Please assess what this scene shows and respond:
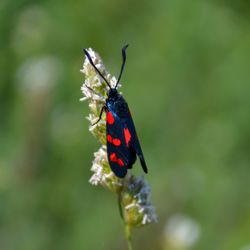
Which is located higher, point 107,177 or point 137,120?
point 137,120

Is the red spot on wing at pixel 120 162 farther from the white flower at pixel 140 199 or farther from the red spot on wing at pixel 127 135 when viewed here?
the red spot on wing at pixel 127 135

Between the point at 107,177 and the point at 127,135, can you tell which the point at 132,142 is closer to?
the point at 127,135

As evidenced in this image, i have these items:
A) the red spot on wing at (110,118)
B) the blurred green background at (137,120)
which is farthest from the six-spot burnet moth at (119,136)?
the blurred green background at (137,120)

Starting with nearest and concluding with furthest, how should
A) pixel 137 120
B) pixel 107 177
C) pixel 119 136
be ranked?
pixel 107 177 < pixel 119 136 < pixel 137 120

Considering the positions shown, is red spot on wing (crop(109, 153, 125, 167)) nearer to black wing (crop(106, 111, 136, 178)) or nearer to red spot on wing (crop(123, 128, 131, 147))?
black wing (crop(106, 111, 136, 178))

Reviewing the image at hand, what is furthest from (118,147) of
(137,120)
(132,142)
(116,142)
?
(137,120)

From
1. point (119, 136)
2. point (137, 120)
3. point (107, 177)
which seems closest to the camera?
point (107, 177)

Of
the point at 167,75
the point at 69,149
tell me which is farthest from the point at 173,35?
the point at 69,149

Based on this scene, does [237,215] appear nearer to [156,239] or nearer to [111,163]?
[156,239]
